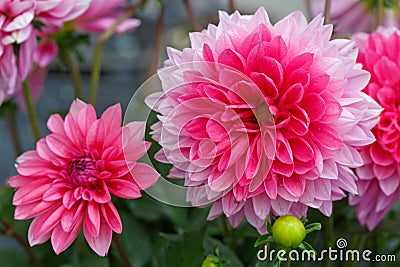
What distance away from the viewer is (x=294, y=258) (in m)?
0.43

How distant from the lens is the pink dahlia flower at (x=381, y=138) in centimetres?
39

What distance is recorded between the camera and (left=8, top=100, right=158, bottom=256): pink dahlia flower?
0.34 m

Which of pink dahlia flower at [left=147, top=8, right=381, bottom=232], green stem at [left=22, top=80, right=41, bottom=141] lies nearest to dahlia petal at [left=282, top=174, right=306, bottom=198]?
pink dahlia flower at [left=147, top=8, right=381, bottom=232]

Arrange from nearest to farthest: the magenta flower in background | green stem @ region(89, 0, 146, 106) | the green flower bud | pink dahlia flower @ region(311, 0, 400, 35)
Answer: the green flower bud
the magenta flower in background
green stem @ region(89, 0, 146, 106)
pink dahlia flower @ region(311, 0, 400, 35)

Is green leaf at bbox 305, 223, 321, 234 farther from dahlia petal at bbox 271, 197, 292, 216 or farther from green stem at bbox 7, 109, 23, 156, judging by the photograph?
green stem at bbox 7, 109, 23, 156

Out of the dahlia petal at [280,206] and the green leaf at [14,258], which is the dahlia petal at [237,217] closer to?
the dahlia petal at [280,206]

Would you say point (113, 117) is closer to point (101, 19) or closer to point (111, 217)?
point (111, 217)

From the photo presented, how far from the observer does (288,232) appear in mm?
311

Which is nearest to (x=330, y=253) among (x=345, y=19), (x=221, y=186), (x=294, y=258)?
(x=294, y=258)

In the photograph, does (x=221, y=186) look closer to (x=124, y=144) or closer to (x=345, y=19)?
(x=124, y=144)

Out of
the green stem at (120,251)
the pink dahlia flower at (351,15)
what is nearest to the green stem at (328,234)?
the green stem at (120,251)

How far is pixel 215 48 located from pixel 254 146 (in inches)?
2.1

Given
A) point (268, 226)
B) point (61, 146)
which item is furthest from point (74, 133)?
Answer: point (268, 226)

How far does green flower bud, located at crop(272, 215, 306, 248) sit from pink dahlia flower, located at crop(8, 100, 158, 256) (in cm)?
7
